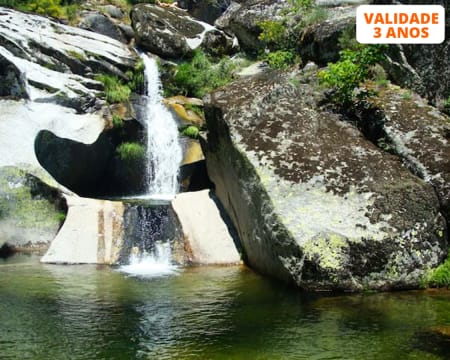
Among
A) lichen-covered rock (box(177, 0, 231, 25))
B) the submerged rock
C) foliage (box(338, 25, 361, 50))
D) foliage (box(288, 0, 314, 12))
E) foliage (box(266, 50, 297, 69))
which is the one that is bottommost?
the submerged rock

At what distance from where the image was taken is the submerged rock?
12117mm

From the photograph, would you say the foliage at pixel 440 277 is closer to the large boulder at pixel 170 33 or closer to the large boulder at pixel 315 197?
the large boulder at pixel 315 197

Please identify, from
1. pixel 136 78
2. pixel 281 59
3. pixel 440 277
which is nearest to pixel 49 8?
pixel 136 78

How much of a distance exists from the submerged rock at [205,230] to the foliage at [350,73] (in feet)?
13.2

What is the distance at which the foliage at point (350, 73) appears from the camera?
12422 mm

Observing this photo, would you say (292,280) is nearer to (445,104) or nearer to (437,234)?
(437,234)

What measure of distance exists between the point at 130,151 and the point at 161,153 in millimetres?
1070

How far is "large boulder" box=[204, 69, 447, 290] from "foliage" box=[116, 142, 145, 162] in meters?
5.46

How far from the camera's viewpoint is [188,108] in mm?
19469

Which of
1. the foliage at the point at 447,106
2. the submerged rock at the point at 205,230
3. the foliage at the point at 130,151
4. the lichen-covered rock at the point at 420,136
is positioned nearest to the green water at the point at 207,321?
the submerged rock at the point at 205,230

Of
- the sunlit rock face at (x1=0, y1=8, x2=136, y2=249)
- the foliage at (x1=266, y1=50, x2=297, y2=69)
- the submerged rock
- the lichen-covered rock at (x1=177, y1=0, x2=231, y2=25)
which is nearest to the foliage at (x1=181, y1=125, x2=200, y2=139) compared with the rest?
the sunlit rock face at (x1=0, y1=8, x2=136, y2=249)

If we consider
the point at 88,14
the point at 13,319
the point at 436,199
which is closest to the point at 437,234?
the point at 436,199

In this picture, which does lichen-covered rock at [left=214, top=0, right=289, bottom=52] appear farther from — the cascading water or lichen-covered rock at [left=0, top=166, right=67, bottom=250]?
lichen-covered rock at [left=0, top=166, right=67, bottom=250]

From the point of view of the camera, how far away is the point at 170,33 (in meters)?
23.0
